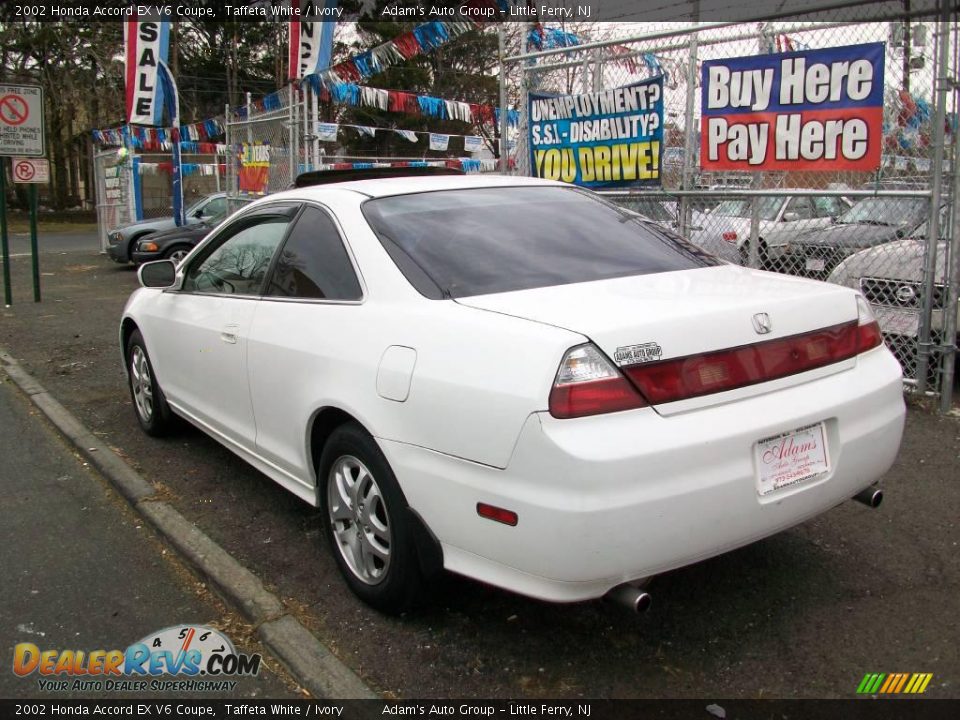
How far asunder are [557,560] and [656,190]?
17.4 ft

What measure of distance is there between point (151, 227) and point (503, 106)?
35.6 feet

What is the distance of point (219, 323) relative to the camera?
4168 millimetres

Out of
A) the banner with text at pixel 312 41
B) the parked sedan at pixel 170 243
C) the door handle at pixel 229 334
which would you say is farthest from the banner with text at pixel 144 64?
the door handle at pixel 229 334

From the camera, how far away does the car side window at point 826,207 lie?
6.54 metres

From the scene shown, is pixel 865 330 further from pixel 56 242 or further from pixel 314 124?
pixel 56 242

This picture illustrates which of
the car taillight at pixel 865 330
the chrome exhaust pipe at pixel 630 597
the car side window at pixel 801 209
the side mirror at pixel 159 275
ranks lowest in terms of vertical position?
the chrome exhaust pipe at pixel 630 597

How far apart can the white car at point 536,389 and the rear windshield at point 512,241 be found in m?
0.01

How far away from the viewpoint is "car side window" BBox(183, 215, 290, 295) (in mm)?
4008

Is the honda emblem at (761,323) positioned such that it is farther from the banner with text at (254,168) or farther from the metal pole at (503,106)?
the banner with text at (254,168)

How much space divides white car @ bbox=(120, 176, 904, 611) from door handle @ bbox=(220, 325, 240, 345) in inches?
1.6

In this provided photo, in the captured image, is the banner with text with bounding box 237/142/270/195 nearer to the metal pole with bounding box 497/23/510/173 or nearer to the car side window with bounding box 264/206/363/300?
the metal pole with bounding box 497/23/510/173

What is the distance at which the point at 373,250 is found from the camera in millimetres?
3268

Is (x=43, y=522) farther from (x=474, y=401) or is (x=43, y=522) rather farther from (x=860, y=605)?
(x=860, y=605)

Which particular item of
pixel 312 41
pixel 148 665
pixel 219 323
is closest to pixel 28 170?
pixel 312 41
